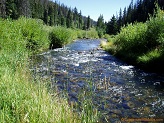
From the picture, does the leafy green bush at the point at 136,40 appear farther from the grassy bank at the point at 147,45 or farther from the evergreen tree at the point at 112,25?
the evergreen tree at the point at 112,25

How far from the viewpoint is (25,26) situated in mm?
24562

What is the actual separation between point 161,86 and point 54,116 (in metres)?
9.75

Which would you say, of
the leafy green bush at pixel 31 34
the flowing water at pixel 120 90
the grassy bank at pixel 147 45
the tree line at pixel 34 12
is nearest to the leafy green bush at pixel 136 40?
the grassy bank at pixel 147 45

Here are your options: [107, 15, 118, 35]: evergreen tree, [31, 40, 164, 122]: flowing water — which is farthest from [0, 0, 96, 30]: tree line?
[31, 40, 164, 122]: flowing water

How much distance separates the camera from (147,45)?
22766mm

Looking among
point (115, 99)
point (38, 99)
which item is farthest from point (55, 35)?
point (38, 99)

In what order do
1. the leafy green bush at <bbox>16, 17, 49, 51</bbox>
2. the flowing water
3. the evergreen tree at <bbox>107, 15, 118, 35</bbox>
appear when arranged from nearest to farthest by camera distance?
the flowing water, the leafy green bush at <bbox>16, 17, 49, 51</bbox>, the evergreen tree at <bbox>107, 15, 118, 35</bbox>

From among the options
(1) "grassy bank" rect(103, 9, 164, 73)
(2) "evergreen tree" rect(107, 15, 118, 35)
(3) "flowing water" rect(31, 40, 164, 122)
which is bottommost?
(3) "flowing water" rect(31, 40, 164, 122)

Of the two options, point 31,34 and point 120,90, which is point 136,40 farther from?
point 120,90

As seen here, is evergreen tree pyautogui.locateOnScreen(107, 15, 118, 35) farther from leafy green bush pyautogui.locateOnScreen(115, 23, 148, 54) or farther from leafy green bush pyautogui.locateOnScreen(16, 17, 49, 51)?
leafy green bush pyautogui.locateOnScreen(16, 17, 49, 51)

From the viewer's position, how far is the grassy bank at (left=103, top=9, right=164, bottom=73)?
18.4m

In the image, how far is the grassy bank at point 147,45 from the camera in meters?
18.4

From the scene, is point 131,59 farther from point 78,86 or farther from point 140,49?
point 78,86

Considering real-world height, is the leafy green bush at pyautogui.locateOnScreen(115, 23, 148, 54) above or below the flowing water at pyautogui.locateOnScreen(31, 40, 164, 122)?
above
